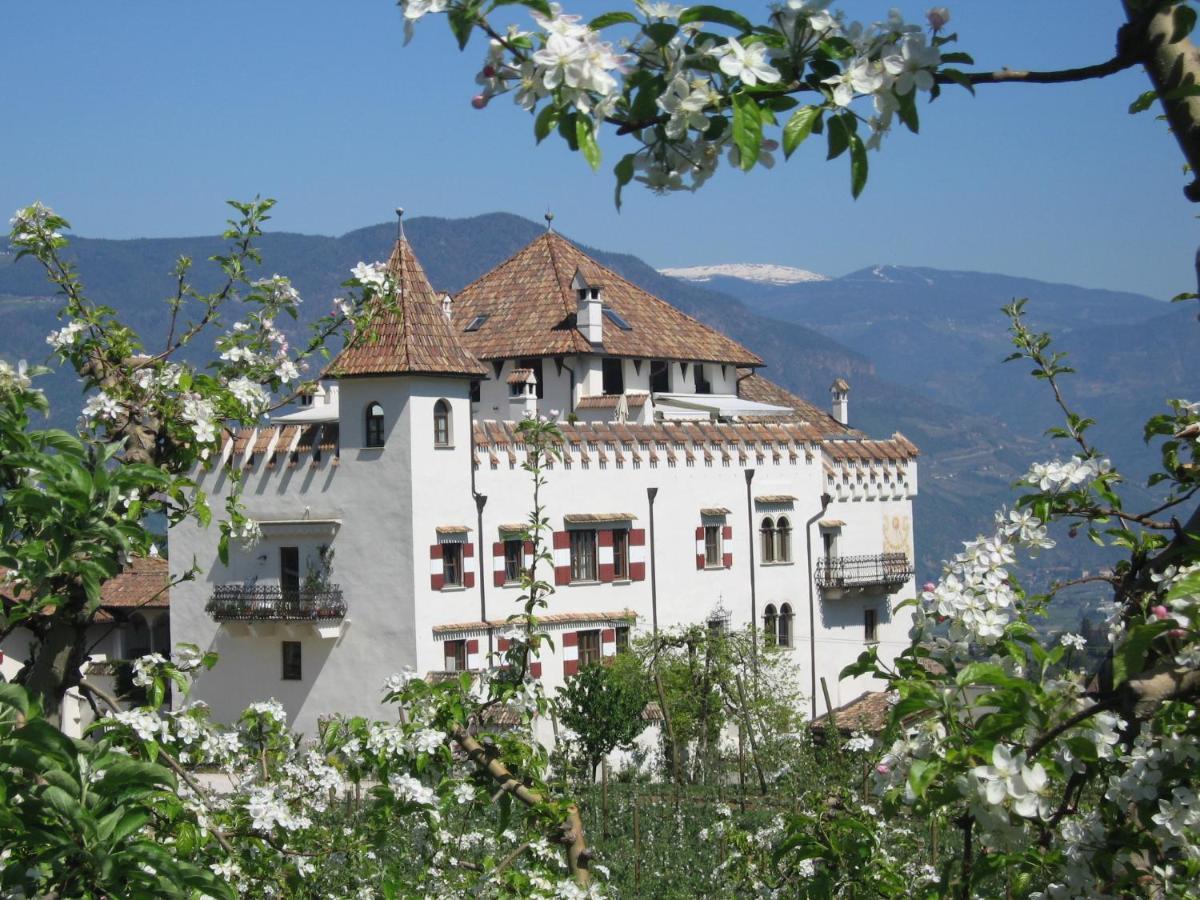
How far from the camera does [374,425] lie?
37.1 meters

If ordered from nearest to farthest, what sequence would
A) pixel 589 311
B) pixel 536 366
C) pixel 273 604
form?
pixel 273 604 → pixel 589 311 → pixel 536 366

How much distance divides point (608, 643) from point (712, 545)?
163 inches

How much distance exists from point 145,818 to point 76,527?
2.93 ft

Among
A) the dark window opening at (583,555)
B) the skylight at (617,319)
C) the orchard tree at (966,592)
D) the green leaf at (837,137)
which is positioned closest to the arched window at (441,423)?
the dark window opening at (583,555)

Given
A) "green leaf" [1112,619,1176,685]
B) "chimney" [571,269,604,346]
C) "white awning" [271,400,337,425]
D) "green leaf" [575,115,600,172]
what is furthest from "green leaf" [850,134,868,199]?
"chimney" [571,269,604,346]

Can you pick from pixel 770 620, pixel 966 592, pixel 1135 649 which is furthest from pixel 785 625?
pixel 1135 649

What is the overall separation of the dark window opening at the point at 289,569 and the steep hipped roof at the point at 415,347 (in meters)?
4.24

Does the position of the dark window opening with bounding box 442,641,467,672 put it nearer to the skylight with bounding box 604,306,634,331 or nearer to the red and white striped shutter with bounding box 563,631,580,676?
the red and white striped shutter with bounding box 563,631,580,676

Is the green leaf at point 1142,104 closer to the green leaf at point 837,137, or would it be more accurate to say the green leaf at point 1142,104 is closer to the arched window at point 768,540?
the green leaf at point 837,137

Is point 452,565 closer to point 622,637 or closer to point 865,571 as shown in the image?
point 622,637

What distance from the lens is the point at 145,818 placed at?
4.95m

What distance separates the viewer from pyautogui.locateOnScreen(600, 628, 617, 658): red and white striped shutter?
3969 centimetres

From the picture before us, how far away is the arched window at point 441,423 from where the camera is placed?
37.0 meters

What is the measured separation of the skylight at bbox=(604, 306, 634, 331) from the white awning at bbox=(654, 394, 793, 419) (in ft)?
6.63
